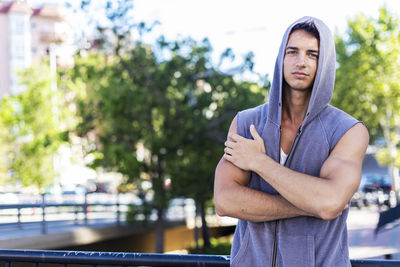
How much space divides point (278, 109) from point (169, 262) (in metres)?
0.81

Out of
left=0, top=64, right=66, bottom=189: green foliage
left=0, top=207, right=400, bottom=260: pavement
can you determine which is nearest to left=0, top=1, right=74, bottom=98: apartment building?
left=0, top=64, right=66, bottom=189: green foliage

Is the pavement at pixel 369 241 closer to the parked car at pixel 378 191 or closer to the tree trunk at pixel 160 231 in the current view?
the parked car at pixel 378 191

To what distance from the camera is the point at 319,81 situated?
2.19m

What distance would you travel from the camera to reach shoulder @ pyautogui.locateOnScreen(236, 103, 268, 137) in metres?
2.32

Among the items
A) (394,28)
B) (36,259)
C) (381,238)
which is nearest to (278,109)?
(36,259)

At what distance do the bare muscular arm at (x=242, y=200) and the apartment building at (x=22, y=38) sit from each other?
7297 centimetres

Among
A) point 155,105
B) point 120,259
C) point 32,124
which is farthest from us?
point 32,124

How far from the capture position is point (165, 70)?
2425 centimetres

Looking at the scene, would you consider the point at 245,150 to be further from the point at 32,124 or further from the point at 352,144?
the point at 32,124

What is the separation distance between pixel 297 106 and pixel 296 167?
221 mm

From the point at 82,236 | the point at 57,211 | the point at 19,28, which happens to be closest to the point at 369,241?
the point at 82,236

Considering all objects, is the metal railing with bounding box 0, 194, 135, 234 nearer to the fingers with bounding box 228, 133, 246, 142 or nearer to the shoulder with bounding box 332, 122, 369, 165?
the fingers with bounding box 228, 133, 246, 142

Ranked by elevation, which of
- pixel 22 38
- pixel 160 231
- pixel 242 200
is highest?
pixel 22 38

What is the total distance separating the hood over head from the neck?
59 millimetres
